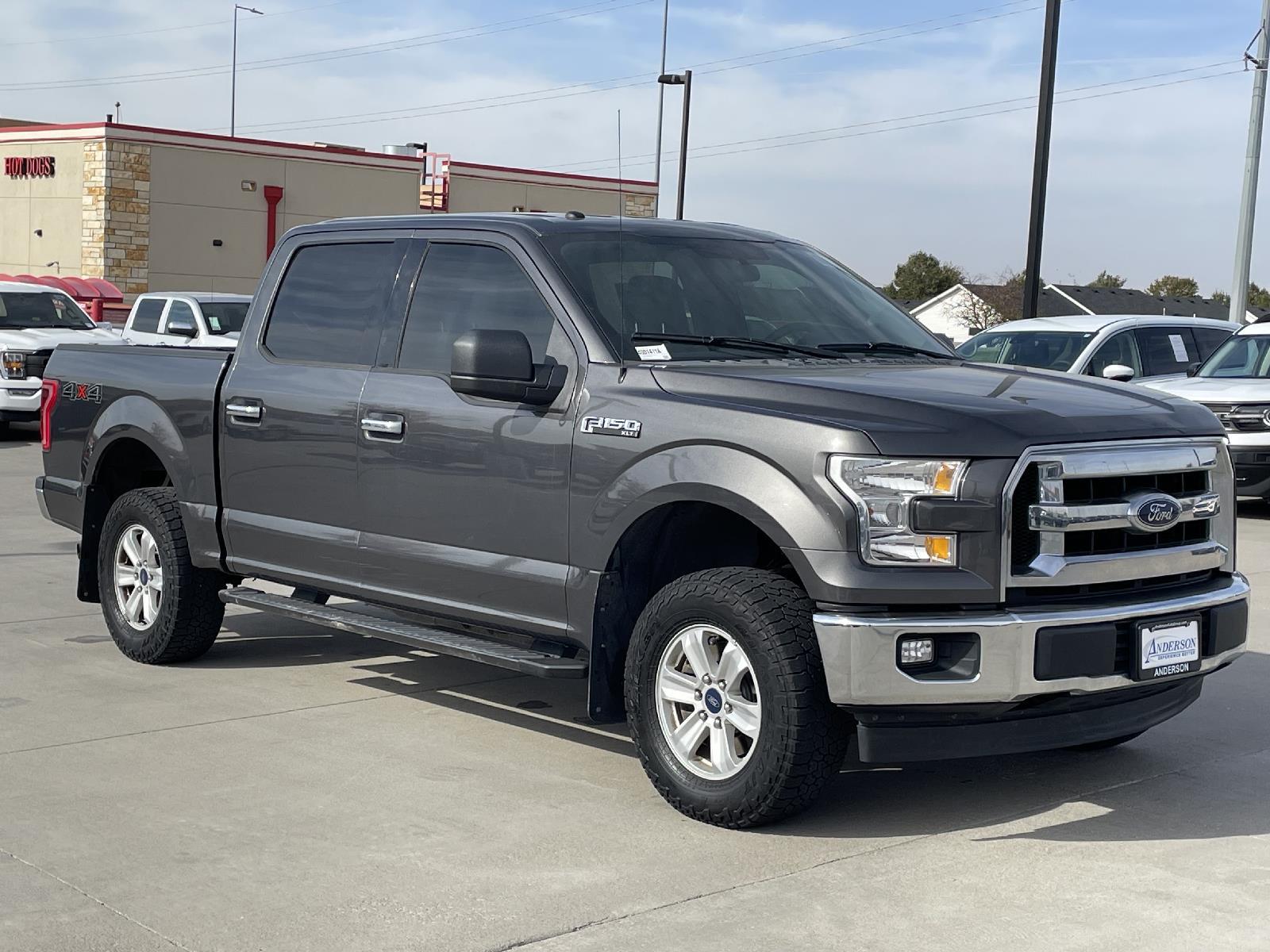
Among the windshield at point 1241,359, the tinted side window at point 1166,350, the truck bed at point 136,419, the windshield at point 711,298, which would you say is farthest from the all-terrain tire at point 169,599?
the tinted side window at point 1166,350

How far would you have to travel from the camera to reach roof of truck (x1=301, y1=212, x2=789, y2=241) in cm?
624

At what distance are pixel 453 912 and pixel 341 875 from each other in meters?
0.46

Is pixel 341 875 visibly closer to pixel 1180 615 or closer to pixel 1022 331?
pixel 1180 615

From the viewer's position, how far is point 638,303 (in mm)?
5977

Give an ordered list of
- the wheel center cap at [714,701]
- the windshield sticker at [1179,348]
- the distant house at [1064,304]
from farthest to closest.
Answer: the distant house at [1064,304] → the windshield sticker at [1179,348] → the wheel center cap at [714,701]

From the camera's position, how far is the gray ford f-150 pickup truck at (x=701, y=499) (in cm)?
486

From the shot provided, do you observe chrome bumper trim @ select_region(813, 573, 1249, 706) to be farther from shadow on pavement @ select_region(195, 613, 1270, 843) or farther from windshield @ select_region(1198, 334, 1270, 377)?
windshield @ select_region(1198, 334, 1270, 377)

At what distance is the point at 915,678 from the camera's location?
15.8 feet

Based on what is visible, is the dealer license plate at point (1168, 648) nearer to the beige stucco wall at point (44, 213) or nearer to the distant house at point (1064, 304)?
the beige stucco wall at point (44, 213)

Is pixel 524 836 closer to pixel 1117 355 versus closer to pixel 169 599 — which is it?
pixel 169 599

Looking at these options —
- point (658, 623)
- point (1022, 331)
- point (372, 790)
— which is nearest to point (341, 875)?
point (372, 790)

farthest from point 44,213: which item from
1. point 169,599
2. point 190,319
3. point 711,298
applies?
point 711,298

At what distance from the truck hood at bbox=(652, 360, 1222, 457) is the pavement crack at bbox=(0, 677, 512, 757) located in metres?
2.25

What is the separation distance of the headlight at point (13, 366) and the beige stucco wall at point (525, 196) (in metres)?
25.4
